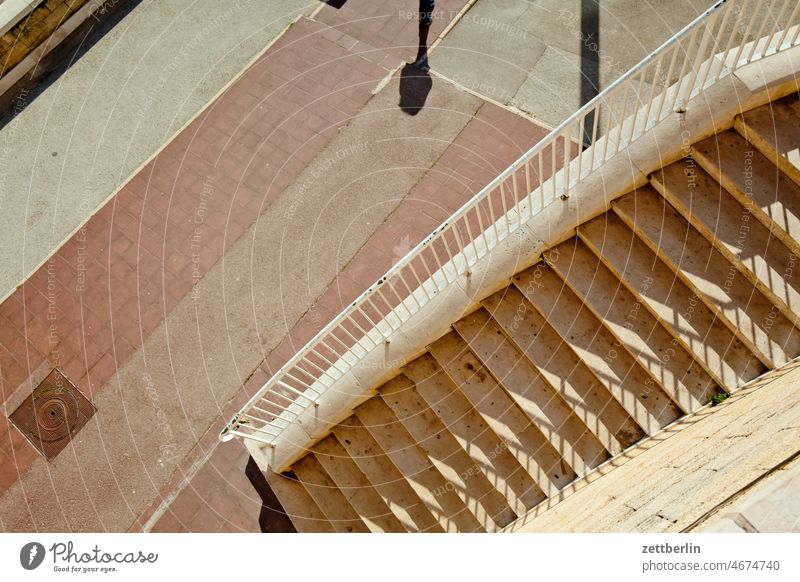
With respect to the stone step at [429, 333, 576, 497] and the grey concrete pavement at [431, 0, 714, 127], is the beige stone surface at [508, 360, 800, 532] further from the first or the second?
the grey concrete pavement at [431, 0, 714, 127]

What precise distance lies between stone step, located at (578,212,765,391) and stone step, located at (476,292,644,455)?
0.89 metres

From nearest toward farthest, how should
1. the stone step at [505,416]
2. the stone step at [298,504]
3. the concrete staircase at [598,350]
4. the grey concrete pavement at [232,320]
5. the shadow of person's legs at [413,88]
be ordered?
the concrete staircase at [598,350], the stone step at [505,416], the stone step at [298,504], the grey concrete pavement at [232,320], the shadow of person's legs at [413,88]

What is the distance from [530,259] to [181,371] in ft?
16.3

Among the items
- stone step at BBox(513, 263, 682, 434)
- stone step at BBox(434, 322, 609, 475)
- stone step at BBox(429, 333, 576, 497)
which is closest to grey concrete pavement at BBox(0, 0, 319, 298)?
stone step at BBox(429, 333, 576, 497)

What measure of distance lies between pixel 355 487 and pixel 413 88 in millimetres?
5887

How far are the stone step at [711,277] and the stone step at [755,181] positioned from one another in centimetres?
48

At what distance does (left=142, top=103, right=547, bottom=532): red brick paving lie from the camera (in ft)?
25.3

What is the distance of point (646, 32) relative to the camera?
9234 mm

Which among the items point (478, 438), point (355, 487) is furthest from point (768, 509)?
point (355, 487)

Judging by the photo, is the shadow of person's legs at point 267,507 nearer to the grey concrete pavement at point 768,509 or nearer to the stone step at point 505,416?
the stone step at point 505,416

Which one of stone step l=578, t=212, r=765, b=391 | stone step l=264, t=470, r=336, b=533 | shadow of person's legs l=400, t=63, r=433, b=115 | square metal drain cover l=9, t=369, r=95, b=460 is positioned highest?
shadow of person's legs l=400, t=63, r=433, b=115

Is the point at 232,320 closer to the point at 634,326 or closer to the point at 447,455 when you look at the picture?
the point at 447,455

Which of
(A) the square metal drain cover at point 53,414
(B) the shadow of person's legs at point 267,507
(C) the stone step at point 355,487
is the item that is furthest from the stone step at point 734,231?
(A) the square metal drain cover at point 53,414

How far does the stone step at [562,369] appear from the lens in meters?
5.95
